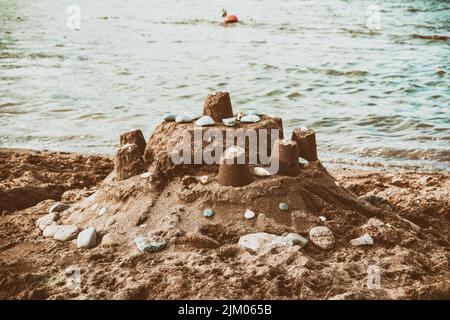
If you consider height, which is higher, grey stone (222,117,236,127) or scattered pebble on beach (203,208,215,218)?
grey stone (222,117,236,127)

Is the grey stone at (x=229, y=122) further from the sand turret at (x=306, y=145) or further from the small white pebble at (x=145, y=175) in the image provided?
the small white pebble at (x=145, y=175)

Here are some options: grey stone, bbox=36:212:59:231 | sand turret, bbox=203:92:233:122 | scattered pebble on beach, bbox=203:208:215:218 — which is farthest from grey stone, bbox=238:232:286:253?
grey stone, bbox=36:212:59:231

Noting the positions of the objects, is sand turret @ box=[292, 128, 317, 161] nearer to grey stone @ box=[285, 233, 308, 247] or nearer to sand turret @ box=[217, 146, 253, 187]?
sand turret @ box=[217, 146, 253, 187]

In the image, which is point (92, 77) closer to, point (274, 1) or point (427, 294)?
point (427, 294)

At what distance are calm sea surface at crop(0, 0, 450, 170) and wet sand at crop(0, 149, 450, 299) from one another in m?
2.60

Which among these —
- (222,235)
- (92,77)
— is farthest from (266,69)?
(222,235)

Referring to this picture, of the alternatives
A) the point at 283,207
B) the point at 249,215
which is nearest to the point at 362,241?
the point at 283,207

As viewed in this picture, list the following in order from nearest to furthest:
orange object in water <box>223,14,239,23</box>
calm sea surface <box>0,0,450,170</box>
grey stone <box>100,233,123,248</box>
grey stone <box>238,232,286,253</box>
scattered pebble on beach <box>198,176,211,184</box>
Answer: grey stone <box>238,232,286,253</box>, grey stone <box>100,233,123,248</box>, scattered pebble on beach <box>198,176,211,184</box>, calm sea surface <box>0,0,450,170</box>, orange object in water <box>223,14,239,23</box>

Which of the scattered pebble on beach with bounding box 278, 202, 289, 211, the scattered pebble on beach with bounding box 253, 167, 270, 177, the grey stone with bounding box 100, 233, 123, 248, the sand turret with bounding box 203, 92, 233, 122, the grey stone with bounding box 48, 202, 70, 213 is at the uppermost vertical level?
the sand turret with bounding box 203, 92, 233, 122

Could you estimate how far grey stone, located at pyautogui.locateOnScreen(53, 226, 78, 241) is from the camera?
9.75 feet

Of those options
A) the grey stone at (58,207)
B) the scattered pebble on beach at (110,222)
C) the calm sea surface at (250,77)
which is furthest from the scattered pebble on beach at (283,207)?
the calm sea surface at (250,77)

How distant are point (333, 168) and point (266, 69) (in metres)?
5.49

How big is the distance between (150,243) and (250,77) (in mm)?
7222

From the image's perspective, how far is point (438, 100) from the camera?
295 inches
